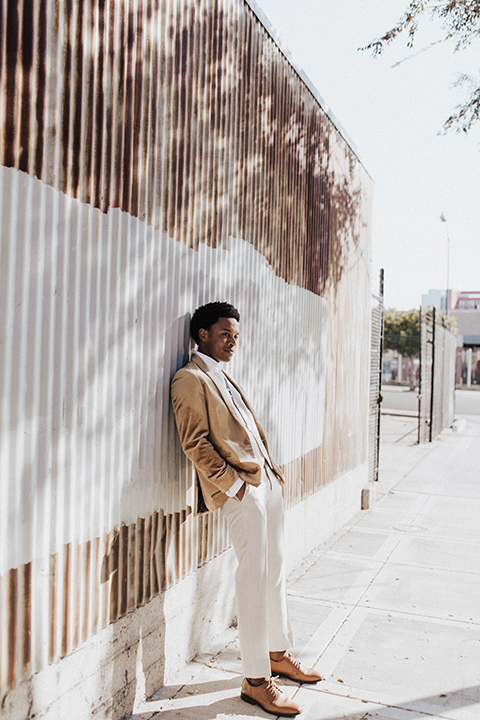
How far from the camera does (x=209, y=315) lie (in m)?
4.11

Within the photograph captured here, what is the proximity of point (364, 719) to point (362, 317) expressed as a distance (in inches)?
257

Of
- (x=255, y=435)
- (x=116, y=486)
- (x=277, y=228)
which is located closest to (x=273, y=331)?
(x=277, y=228)

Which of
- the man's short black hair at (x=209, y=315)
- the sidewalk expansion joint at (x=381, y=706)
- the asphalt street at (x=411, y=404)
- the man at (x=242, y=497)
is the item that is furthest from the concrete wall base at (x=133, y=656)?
the asphalt street at (x=411, y=404)

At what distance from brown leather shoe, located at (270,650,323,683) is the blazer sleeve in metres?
1.30

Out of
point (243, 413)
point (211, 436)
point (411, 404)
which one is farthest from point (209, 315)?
point (411, 404)

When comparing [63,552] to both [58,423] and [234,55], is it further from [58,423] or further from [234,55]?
[234,55]

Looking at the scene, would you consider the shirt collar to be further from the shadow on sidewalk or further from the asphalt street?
the asphalt street

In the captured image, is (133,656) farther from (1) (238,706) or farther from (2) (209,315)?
(2) (209,315)

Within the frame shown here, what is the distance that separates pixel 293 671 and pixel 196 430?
1.71m

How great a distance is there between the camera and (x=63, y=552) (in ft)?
9.70

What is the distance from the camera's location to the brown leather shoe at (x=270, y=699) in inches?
145

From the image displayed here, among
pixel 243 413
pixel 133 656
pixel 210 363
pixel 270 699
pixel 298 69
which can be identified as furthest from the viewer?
pixel 298 69

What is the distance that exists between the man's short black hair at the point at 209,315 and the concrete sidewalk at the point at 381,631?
2.15 meters

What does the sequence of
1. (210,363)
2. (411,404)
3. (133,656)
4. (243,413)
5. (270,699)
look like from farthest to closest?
(411,404), (243,413), (210,363), (270,699), (133,656)
